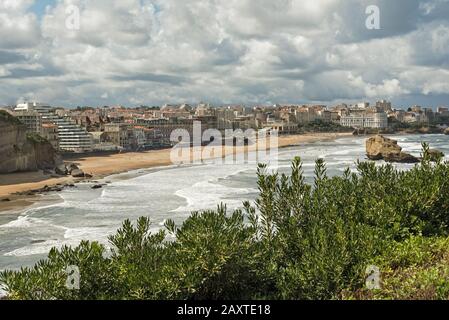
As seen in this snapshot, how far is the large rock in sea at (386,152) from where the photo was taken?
2781 inches

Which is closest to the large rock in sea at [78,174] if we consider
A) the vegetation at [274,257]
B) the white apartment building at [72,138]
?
the white apartment building at [72,138]

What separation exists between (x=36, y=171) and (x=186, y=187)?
89.3 feet

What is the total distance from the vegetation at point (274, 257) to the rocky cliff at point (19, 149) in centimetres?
5582

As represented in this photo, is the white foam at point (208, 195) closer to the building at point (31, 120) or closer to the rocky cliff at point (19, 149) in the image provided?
the rocky cliff at point (19, 149)

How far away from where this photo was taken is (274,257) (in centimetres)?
1136

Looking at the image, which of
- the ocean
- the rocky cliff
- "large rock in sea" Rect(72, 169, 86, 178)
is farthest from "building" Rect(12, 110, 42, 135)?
the ocean

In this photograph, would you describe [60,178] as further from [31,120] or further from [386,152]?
[386,152]

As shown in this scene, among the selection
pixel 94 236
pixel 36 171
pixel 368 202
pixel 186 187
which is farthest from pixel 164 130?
pixel 368 202

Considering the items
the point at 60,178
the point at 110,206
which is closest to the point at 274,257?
the point at 110,206

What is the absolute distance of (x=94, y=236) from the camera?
26.6m

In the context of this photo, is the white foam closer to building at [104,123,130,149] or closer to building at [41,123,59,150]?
building at [41,123,59,150]

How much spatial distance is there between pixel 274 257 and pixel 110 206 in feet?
90.8

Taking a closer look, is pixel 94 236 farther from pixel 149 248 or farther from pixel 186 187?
pixel 186 187

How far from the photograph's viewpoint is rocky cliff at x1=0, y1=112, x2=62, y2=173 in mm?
62122
